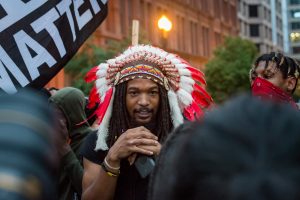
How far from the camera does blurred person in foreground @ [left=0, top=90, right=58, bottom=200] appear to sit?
0.83m

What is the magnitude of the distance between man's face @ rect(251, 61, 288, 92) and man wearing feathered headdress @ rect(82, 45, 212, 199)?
0.54m

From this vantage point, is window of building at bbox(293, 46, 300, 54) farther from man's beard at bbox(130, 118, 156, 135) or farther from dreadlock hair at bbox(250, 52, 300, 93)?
man's beard at bbox(130, 118, 156, 135)

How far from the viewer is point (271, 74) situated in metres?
4.18

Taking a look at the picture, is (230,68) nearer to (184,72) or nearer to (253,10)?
(184,72)

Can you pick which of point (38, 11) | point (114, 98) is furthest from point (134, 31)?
point (114, 98)

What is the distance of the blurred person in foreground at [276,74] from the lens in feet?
13.3

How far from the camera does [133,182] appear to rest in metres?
3.16

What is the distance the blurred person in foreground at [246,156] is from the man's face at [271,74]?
3.18 metres

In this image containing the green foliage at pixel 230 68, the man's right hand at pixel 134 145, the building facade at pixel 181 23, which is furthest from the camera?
the green foliage at pixel 230 68

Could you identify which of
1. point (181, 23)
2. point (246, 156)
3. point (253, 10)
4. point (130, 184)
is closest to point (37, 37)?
point (130, 184)

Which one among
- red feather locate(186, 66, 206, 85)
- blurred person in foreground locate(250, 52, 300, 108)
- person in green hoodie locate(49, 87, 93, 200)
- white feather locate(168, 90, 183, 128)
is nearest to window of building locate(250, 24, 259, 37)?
person in green hoodie locate(49, 87, 93, 200)

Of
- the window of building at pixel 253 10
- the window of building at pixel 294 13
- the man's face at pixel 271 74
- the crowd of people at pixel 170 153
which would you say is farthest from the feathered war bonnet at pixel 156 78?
the window of building at pixel 294 13

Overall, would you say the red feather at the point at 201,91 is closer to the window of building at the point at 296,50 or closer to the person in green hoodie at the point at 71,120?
the person in green hoodie at the point at 71,120

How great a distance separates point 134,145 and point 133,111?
388 mm
